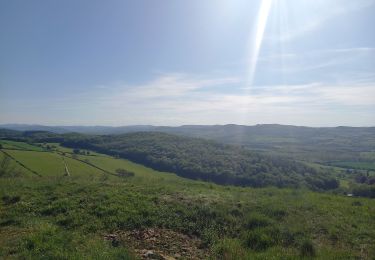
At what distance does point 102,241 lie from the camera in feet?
26.6

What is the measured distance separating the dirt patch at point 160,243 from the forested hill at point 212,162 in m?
45.3

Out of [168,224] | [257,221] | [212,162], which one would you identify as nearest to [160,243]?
[168,224]

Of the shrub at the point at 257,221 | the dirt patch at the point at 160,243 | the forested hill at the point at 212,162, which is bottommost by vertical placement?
the forested hill at the point at 212,162

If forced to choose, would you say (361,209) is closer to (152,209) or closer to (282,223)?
(282,223)

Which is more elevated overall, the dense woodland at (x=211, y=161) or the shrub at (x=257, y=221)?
the shrub at (x=257, y=221)

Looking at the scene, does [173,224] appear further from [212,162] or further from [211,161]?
[211,161]

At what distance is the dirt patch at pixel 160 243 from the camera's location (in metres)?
7.64

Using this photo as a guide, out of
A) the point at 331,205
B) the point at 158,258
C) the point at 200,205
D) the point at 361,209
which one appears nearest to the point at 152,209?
the point at 200,205

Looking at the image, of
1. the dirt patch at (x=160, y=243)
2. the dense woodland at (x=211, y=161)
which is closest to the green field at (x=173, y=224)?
the dirt patch at (x=160, y=243)

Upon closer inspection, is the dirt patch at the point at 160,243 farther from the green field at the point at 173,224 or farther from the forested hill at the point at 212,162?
the forested hill at the point at 212,162

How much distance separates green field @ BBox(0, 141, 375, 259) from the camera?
298 inches

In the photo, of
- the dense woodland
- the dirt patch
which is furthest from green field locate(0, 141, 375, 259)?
the dense woodland

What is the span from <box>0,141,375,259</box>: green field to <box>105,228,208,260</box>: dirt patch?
28mm

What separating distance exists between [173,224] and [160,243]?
4.73 feet
